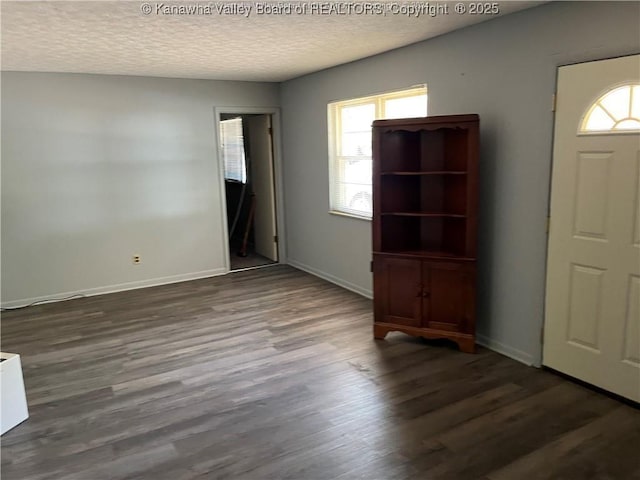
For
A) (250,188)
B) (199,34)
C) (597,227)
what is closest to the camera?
(597,227)

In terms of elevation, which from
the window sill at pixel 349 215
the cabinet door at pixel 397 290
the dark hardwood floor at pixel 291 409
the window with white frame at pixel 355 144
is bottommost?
the dark hardwood floor at pixel 291 409

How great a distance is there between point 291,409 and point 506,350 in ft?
5.49

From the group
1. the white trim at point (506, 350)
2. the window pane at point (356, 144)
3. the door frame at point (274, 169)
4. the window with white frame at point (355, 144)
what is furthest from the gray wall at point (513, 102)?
the door frame at point (274, 169)

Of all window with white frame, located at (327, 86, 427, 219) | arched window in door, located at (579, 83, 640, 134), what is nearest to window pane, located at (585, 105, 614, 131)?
arched window in door, located at (579, 83, 640, 134)

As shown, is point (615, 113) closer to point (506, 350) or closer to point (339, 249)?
point (506, 350)

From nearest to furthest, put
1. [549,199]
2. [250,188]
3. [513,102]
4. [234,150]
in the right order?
[549,199], [513,102], [250,188], [234,150]

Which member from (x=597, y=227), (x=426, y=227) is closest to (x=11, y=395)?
(x=426, y=227)

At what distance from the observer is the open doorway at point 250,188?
6575mm

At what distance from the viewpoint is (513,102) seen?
11.0ft

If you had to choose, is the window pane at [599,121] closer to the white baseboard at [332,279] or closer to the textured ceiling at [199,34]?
→ the textured ceiling at [199,34]

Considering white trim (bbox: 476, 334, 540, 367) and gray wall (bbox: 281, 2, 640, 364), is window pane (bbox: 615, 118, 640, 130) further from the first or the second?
white trim (bbox: 476, 334, 540, 367)

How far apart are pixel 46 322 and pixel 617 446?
4589 millimetres

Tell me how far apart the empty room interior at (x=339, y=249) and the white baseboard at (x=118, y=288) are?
0.9 inches

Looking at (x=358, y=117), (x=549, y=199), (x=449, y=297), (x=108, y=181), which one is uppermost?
(x=358, y=117)
